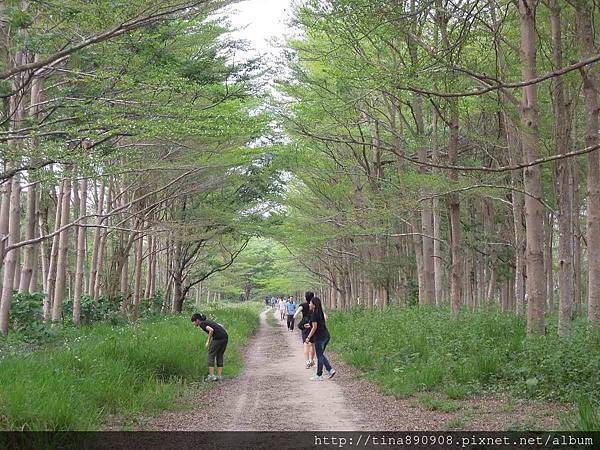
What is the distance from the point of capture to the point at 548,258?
21016 mm

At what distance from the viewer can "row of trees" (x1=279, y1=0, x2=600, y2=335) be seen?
7961 millimetres

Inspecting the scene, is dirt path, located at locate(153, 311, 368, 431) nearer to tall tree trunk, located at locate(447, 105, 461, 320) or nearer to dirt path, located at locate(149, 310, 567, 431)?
dirt path, located at locate(149, 310, 567, 431)

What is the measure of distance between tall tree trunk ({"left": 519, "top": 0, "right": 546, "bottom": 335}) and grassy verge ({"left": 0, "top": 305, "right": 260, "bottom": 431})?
6.06 metres

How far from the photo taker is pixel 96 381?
755 cm

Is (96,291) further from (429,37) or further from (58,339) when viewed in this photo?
(429,37)

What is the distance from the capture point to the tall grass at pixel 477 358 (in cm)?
745

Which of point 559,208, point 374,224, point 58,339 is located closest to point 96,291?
point 58,339

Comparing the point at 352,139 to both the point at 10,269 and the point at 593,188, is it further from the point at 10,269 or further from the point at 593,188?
the point at 10,269

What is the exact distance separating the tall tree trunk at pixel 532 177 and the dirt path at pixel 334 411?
230cm

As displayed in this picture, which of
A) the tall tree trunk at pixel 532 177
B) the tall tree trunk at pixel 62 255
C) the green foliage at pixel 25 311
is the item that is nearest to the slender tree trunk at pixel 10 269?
the green foliage at pixel 25 311

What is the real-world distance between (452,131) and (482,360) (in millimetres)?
5703

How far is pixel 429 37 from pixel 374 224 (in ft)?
22.9

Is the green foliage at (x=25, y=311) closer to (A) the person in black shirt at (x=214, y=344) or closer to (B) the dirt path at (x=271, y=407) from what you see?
(A) the person in black shirt at (x=214, y=344)

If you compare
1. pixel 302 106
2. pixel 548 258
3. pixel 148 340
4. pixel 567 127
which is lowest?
pixel 148 340
